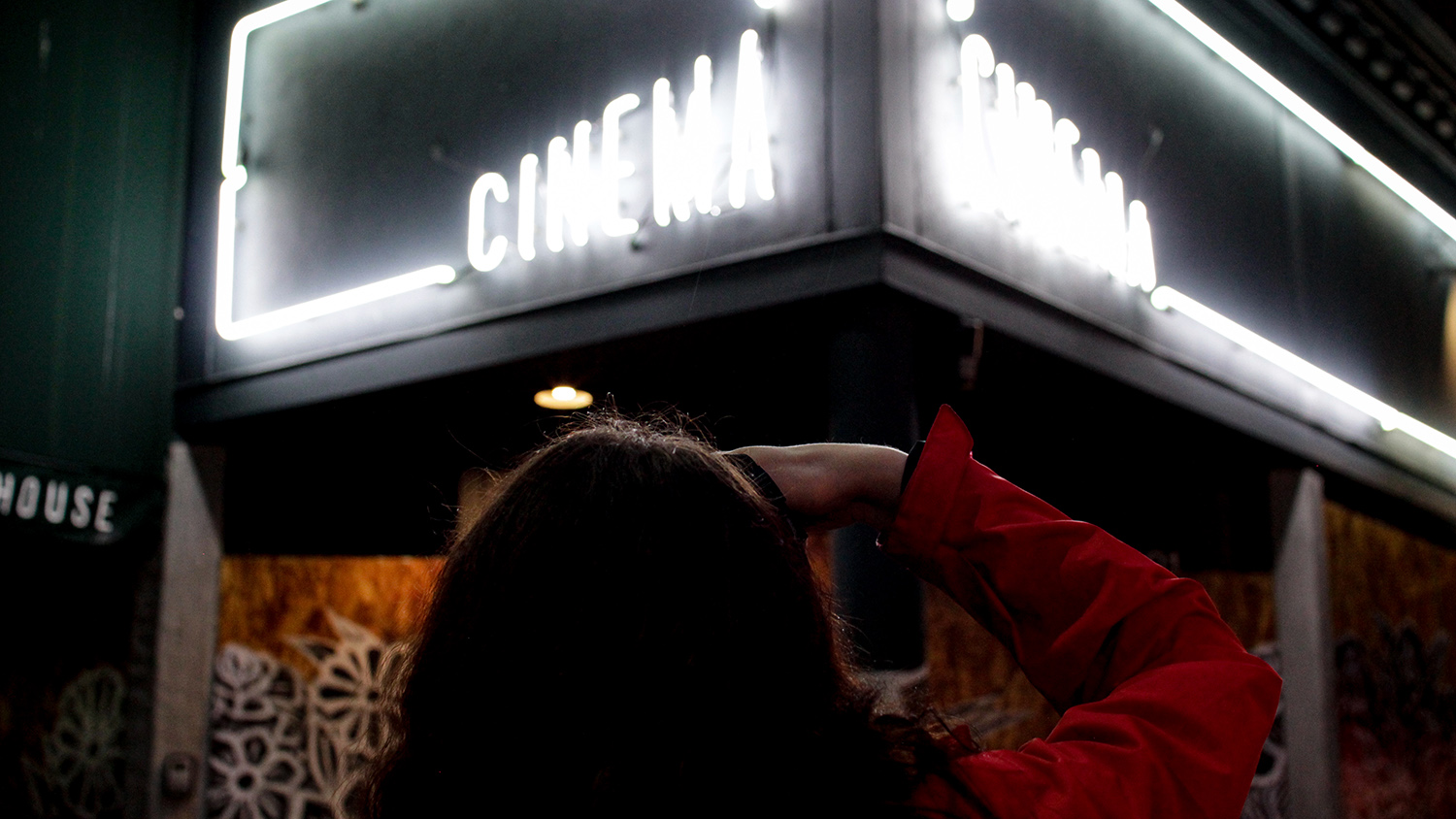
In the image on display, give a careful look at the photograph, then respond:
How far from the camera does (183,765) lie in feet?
14.7

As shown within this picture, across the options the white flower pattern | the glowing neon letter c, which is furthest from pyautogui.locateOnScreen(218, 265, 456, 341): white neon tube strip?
the white flower pattern

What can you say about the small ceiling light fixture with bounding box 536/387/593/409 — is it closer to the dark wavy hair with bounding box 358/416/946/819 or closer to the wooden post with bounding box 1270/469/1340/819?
the wooden post with bounding box 1270/469/1340/819

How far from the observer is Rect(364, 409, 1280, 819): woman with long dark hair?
82 centimetres

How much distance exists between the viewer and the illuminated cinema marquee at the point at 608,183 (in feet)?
11.2

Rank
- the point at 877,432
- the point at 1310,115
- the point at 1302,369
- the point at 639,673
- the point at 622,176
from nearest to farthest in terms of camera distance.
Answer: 1. the point at 639,673
2. the point at 877,432
3. the point at 622,176
4. the point at 1302,369
5. the point at 1310,115

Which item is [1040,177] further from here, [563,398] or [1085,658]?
[1085,658]

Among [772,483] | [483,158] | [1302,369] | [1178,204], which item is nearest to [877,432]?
[483,158]

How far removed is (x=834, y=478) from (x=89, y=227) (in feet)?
15.1

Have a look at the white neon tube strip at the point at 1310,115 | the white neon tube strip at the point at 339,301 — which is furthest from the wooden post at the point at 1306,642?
the white neon tube strip at the point at 339,301

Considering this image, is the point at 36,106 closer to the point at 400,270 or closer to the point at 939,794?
the point at 400,270

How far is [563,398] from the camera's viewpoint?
4.33 metres

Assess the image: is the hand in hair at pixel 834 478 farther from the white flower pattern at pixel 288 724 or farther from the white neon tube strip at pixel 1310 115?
the white neon tube strip at pixel 1310 115

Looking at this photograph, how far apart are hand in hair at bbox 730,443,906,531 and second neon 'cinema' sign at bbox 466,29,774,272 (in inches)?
94.6

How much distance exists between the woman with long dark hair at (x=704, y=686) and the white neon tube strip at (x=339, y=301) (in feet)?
10.9
